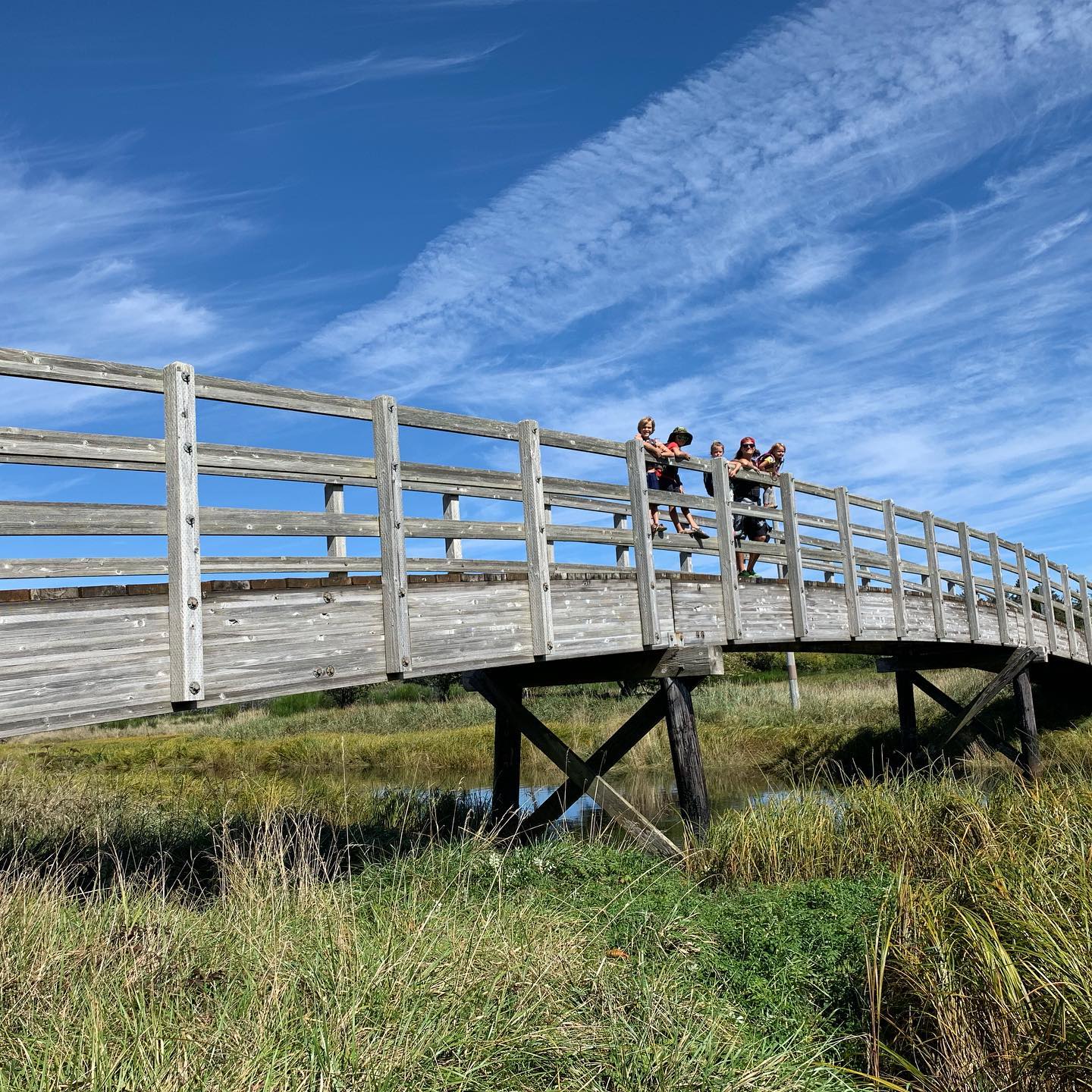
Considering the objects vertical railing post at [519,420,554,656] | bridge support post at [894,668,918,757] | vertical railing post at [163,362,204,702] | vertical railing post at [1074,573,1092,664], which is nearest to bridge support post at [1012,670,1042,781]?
bridge support post at [894,668,918,757]

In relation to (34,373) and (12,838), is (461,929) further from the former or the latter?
(12,838)

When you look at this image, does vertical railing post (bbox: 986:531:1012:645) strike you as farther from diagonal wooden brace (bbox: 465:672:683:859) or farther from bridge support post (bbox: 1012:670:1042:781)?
diagonal wooden brace (bbox: 465:672:683:859)

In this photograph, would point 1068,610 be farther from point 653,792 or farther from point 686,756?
point 686,756

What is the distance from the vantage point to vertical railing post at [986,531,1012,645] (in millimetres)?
17422

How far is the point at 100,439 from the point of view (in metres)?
5.45

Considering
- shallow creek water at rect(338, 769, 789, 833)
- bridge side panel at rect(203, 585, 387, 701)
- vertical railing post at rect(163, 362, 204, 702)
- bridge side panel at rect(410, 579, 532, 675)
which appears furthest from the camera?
shallow creek water at rect(338, 769, 789, 833)

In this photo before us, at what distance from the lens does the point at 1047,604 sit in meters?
20.0

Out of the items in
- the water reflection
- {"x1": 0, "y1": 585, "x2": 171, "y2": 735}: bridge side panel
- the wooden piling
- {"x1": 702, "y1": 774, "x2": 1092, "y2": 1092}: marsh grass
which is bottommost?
the water reflection

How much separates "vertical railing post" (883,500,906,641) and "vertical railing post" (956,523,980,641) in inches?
106

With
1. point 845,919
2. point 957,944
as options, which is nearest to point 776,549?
point 845,919

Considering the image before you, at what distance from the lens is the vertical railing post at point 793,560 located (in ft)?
37.8

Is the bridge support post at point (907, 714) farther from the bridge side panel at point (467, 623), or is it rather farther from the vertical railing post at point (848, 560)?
→ the bridge side panel at point (467, 623)

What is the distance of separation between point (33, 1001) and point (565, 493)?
541cm

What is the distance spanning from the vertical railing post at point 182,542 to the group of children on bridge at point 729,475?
15.5 ft
